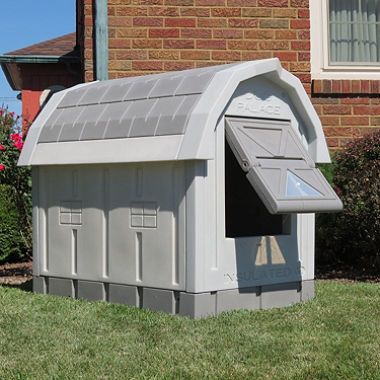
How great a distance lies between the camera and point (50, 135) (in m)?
7.32

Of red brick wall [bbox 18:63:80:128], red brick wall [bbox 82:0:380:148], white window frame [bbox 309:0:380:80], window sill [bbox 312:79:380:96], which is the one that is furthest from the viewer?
red brick wall [bbox 18:63:80:128]

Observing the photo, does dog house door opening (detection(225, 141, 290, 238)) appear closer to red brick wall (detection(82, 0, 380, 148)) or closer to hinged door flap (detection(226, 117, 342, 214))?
hinged door flap (detection(226, 117, 342, 214))

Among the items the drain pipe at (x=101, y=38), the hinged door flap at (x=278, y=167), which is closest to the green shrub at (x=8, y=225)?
the drain pipe at (x=101, y=38)

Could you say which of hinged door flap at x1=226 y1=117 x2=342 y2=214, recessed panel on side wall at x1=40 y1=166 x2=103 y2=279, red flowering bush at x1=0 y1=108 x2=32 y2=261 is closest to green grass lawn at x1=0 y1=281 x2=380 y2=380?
recessed panel on side wall at x1=40 y1=166 x2=103 y2=279

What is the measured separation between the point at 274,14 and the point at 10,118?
407 centimetres

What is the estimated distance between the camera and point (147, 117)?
648 cm

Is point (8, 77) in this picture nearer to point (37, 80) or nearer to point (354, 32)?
point (37, 80)

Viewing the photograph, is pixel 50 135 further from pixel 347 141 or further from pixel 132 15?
pixel 347 141

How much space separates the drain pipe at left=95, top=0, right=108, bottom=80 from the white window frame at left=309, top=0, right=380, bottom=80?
2684 millimetres

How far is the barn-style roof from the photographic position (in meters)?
6.12

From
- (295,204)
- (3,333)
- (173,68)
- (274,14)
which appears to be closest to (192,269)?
(295,204)

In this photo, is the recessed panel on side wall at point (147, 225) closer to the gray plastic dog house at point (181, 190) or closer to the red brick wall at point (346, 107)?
the gray plastic dog house at point (181, 190)

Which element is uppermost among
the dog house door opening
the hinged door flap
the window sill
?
the window sill

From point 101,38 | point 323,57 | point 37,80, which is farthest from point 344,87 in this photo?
point 37,80
